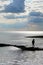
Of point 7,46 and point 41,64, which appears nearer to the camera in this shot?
point 41,64

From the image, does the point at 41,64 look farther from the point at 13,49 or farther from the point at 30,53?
the point at 13,49

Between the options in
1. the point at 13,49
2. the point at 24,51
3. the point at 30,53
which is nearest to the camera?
the point at 30,53

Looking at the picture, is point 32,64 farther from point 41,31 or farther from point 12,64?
point 41,31

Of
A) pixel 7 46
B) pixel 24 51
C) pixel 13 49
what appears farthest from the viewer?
pixel 7 46

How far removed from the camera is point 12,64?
4.33 m

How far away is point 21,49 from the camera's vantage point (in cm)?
643

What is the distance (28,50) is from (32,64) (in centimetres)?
188

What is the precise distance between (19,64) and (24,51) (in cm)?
221

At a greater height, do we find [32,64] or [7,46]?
[32,64]

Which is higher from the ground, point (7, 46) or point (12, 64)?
point (12, 64)

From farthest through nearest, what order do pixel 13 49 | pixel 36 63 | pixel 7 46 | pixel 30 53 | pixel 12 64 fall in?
1. pixel 7 46
2. pixel 13 49
3. pixel 30 53
4. pixel 36 63
5. pixel 12 64

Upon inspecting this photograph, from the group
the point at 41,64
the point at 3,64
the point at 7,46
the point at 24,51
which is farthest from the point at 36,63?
the point at 7,46

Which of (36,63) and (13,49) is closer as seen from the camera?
(36,63)

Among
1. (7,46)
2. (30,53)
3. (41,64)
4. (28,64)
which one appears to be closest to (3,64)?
(28,64)
